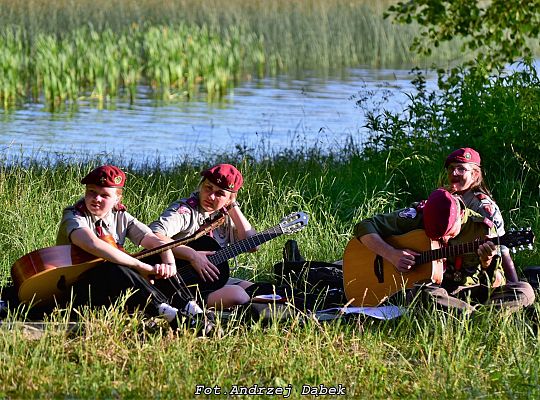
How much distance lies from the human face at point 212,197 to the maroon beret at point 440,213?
1198 mm

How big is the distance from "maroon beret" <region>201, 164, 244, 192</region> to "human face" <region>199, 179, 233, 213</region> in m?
0.04

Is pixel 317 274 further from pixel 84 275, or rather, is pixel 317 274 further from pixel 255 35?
pixel 255 35

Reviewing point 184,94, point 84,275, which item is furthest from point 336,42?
point 84,275

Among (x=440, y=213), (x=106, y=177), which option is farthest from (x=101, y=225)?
(x=440, y=213)

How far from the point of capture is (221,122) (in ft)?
56.5

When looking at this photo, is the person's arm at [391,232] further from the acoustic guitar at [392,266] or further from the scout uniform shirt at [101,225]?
the scout uniform shirt at [101,225]

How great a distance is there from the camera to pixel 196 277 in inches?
249

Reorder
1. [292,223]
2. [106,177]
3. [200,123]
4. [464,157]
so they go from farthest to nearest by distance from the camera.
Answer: [200,123] → [464,157] → [292,223] → [106,177]

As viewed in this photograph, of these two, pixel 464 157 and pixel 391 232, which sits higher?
pixel 464 157

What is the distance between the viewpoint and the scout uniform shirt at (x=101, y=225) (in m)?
5.91

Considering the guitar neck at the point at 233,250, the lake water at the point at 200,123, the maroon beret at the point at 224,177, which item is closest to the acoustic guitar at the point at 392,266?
the guitar neck at the point at 233,250

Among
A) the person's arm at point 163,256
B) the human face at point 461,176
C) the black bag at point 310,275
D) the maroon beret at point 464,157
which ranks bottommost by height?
the black bag at point 310,275

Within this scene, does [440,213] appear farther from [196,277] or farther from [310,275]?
[196,277]

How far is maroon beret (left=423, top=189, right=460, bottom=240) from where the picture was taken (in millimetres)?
5930
